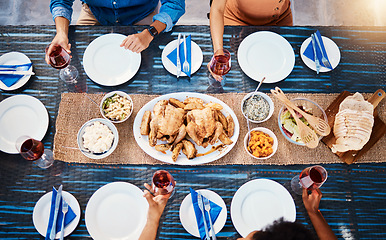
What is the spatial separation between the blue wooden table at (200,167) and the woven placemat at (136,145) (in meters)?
0.04

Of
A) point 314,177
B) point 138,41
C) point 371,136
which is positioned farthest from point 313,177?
point 138,41

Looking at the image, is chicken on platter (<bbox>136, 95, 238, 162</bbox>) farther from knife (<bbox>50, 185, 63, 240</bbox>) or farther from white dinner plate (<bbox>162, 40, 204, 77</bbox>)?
knife (<bbox>50, 185, 63, 240</bbox>)

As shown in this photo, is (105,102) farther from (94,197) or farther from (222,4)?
(222,4)

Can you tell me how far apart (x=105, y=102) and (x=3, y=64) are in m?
0.74

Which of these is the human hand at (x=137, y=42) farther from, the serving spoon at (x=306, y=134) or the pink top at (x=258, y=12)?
→ the serving spoon at (x=306, y=134)

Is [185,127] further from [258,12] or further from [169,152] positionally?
[258,12]

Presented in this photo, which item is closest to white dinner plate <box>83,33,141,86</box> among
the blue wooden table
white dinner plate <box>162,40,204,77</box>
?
the blue wooden table

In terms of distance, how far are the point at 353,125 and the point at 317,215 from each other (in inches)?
21.8

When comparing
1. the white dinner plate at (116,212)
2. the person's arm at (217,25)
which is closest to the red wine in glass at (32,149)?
the white dinner plate at (116,212)

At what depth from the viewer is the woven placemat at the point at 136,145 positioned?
1627mm

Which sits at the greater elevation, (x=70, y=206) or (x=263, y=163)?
(x=263, y=163)

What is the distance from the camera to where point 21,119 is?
1.67 metres

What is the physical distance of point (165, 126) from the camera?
59.9 inches

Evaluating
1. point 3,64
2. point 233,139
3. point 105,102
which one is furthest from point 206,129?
point 3,64
